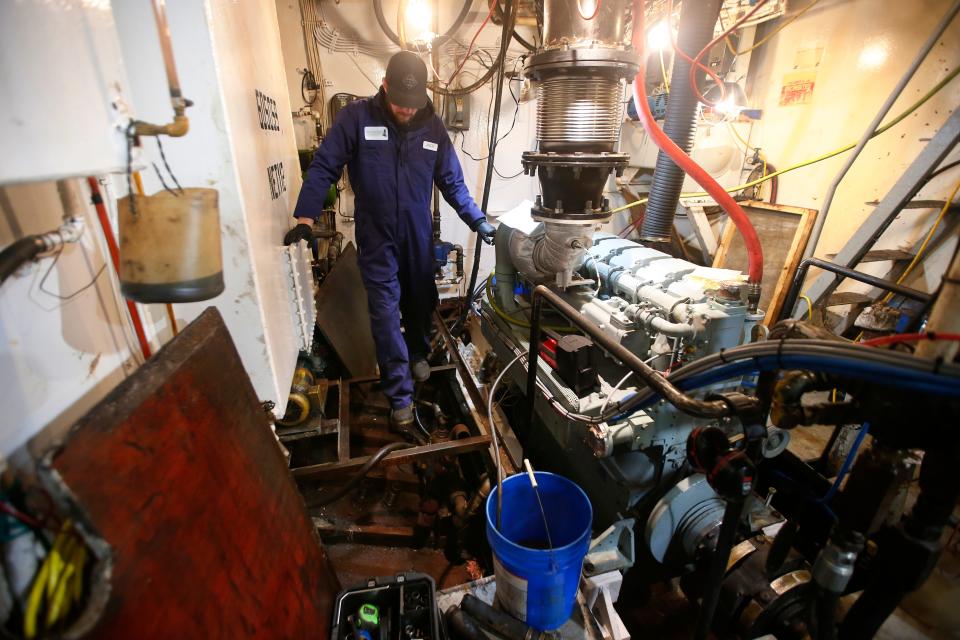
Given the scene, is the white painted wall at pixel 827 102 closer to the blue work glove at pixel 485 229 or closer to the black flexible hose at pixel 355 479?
the blue work glove at pixel 485 229

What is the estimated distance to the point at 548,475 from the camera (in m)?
1.37

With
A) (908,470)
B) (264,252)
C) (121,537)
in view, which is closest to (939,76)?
(908,470)

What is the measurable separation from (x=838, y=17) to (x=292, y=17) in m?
3.52

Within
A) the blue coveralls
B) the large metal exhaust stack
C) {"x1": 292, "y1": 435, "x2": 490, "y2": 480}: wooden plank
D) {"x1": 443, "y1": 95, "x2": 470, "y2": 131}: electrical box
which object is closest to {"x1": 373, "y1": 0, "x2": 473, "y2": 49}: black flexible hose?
{"x1": 443, "y1": 95, "x2": 470, "y2": 131}: electrical box

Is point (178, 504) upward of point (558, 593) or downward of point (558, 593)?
upward

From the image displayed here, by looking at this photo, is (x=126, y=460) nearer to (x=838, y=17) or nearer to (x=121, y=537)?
(x=121, y=537)

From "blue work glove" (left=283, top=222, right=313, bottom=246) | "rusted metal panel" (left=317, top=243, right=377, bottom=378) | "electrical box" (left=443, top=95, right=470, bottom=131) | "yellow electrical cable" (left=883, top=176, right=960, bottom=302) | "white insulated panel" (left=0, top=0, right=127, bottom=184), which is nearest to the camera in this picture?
"white insulated panel" (left=0, top=0, right=127, bottom=184)

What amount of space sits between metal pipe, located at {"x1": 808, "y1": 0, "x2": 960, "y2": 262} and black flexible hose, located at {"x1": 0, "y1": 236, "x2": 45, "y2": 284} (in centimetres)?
249

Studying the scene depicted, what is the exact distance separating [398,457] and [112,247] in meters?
1.13

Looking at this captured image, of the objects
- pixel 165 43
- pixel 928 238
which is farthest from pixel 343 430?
pixel 928 238

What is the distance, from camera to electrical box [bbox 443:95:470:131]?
3.22 meters

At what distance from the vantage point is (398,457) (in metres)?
1.60

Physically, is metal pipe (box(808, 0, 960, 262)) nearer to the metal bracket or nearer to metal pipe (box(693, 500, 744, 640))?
the metal bracket

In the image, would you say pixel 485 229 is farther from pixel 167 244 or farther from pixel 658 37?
pixel 658 37
